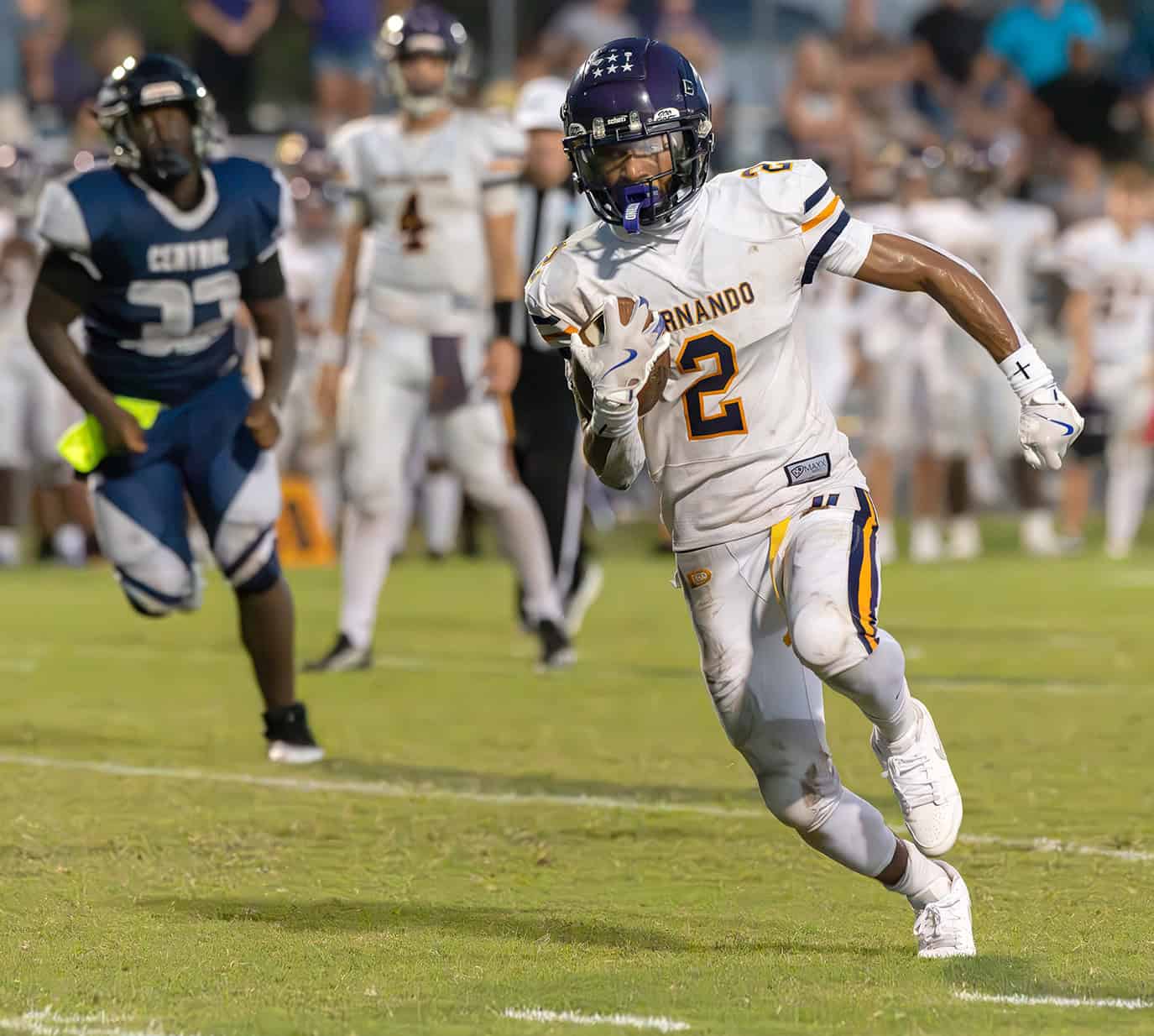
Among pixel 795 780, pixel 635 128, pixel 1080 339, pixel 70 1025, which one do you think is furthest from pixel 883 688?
pixel 1080 339

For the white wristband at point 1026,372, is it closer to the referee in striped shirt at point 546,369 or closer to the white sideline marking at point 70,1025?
the white sideline marking at point 70,1025

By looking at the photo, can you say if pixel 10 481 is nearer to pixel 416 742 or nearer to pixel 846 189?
pixel 846 189

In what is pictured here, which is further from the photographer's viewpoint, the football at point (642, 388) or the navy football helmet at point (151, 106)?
the navy football helmet at point (151, 106)

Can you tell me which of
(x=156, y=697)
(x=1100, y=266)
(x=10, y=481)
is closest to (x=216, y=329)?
(x=156, y=697)

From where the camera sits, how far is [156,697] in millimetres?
7797

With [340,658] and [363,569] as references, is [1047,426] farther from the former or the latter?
[340,658]

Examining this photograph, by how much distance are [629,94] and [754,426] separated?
0.66 meters

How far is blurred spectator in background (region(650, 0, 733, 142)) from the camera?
50.0 ft

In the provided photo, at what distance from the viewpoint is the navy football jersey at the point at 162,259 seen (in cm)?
600

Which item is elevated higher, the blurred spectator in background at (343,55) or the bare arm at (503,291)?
the blurred spectator in background at (343,55)

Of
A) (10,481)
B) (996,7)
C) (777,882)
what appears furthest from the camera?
(996,7)

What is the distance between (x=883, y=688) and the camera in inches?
155

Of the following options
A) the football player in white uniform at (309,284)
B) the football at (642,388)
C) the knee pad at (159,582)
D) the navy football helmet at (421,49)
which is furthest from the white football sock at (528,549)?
the football player in white uniform at (309,284)

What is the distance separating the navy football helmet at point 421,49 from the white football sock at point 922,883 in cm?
476
